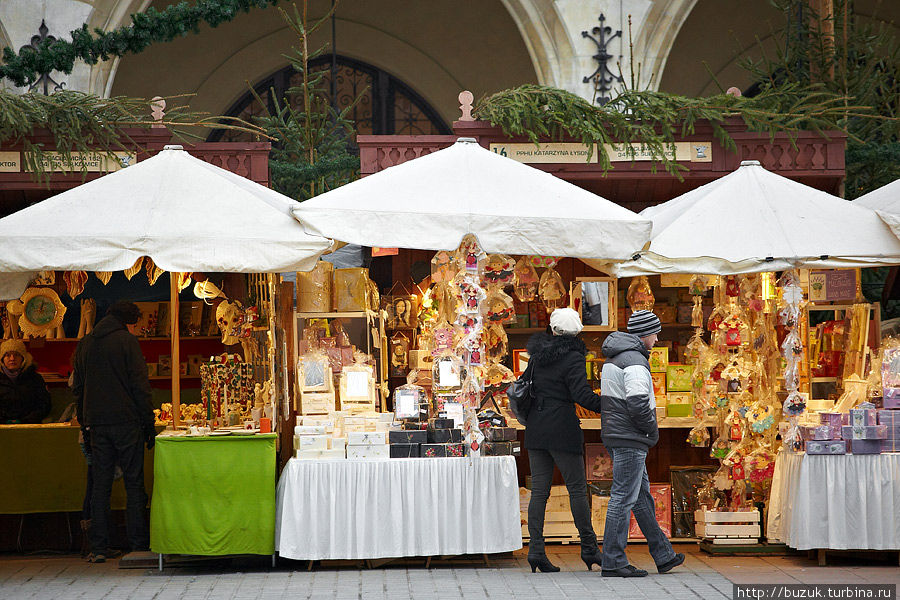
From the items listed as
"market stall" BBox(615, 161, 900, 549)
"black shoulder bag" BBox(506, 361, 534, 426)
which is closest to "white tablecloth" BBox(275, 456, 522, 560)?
"black shoulder bag" BBox(506, 361, 534, 426)

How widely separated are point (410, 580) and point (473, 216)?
2.27m

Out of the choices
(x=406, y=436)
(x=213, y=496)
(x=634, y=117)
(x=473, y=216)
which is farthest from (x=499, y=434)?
(x=634, y=117)

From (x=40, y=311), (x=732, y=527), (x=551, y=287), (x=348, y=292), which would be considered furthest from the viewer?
(x=40, y=311)

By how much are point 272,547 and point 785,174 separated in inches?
207

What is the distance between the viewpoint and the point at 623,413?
21.9ft

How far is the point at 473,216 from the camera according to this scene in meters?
6.80

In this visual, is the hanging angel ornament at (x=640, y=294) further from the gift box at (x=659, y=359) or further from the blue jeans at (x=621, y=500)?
the blue jeans at (x=621, y=500)

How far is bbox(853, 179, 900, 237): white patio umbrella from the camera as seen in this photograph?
750cm

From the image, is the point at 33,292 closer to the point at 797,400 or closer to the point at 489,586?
the point at 489,586

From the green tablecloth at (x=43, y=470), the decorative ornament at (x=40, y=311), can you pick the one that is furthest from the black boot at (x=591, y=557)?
the decorative ornament at (x=40, y=311)

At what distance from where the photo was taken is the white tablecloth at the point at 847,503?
7.03 m

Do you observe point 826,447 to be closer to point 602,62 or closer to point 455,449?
point 455,449

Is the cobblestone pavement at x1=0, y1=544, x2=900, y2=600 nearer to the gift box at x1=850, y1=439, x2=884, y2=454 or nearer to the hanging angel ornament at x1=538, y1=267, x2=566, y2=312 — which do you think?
the gift box at x1=850, y1=439, x2=884, y2=454

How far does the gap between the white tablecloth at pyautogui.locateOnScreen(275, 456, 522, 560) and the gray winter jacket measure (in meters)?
0.91
